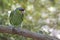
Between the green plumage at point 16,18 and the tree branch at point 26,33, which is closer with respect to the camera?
the tree branch at point 26,33

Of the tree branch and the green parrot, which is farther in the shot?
the green parrot

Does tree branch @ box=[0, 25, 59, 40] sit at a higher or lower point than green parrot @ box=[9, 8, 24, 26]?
lower

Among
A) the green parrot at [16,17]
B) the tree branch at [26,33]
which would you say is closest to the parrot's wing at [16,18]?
the green parrot at [16,17]

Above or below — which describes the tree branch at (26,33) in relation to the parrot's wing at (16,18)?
below

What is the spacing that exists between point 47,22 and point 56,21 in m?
0.14

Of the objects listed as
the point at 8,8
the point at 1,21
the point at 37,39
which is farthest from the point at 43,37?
the point at 8,8

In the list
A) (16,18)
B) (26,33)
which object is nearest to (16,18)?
(16,18)

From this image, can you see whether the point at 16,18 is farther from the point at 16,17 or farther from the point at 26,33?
the point at 26,33

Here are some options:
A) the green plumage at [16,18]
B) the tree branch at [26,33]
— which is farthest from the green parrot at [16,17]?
the tree branch at [26,33]

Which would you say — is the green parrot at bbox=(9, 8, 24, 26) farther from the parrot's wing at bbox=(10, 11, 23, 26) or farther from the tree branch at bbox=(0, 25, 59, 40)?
the tree branch at bbox=(0, 25, 59, 40)

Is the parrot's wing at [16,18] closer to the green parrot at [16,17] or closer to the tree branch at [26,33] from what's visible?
the green parrot at [16,17]

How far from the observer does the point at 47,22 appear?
2.85 metres

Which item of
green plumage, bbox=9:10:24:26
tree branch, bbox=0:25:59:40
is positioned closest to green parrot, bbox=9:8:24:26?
green plumage, bbox=9:10:24:26

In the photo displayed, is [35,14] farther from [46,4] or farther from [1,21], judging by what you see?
[1,21]
